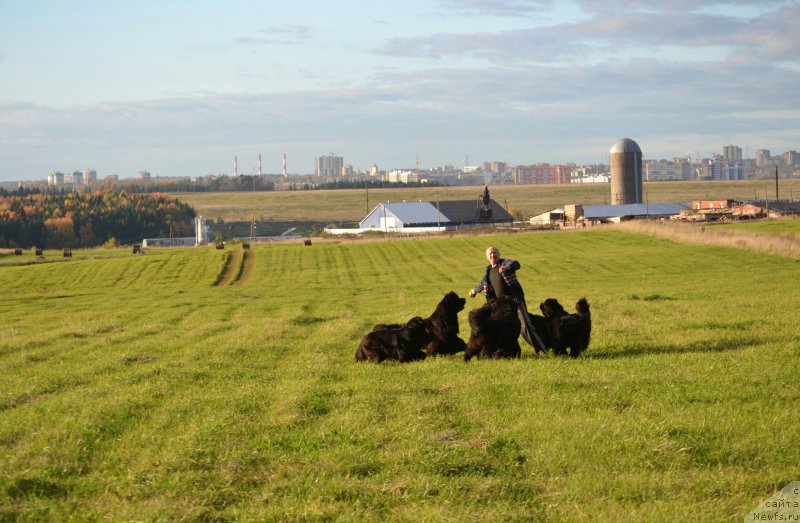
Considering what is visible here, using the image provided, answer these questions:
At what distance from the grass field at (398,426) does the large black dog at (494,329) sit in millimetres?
486

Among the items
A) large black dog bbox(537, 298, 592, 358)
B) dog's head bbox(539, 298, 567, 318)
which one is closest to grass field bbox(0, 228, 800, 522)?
large black dog bbox(537, 298, 592, 358)

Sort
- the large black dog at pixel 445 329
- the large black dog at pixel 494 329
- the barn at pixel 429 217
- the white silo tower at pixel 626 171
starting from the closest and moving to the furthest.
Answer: the large black dog at pixel 494 329 → the large black dog at pixel 445 329 → the barn at pixel 429 217 → the white silo tower at pixel 626 171

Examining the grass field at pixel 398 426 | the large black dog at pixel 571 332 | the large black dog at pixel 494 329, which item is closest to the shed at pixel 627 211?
the grass field at pixel 398 426

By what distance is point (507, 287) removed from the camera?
602 inches

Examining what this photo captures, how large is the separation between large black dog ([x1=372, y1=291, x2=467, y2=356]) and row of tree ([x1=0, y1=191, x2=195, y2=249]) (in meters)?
143

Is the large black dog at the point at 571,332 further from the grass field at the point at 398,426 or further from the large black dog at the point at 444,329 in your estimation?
the large black dog at the point at 444,329

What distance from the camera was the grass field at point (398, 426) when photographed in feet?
22.7

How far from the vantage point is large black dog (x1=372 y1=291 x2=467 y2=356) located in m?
15.0

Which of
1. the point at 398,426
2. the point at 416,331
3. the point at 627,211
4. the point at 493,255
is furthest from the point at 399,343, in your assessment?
the point at 627,211

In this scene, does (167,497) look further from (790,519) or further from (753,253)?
(753,253)

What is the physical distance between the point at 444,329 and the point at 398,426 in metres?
5.89

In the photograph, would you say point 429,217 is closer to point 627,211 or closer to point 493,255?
point 627,211

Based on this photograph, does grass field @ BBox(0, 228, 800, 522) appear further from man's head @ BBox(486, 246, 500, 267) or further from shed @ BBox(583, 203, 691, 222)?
shed @ BBox(583, 203, 691, 222)

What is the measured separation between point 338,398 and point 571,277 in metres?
39.1
